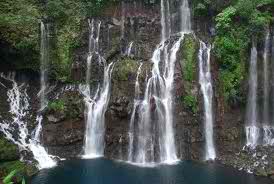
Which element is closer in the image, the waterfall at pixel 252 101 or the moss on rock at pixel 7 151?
the moss on rock at pixel 7 151

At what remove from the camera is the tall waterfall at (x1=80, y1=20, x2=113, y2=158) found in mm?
27219

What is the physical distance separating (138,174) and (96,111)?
17.7 feet

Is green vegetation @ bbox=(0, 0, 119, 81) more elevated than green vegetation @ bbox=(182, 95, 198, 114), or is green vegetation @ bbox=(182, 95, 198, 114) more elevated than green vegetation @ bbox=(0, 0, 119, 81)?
green vegetation @ bbox=(0, 0, 119, 81)

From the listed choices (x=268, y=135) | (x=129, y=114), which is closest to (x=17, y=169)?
(x=129, y=114)

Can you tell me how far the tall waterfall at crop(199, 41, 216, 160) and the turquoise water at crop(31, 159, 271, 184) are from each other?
1669 millimetres

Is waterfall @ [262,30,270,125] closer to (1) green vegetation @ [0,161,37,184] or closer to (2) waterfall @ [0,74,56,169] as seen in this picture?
(2) waterfall @ [0,74,56,169]

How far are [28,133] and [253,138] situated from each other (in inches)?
518

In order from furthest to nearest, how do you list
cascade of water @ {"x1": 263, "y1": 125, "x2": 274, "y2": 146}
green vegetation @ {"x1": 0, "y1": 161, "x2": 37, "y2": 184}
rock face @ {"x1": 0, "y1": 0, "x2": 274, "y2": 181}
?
cascade of water @ {"x1": 263, "y1": 125, "x2": 274, "y2": 146} → rock face @ {"x1": 0, "y1": 0, "x2": 274, "y2": 181} → green vegetation @ {"x1": 0, "y1": 161, "x2": 37, "y2": 184}

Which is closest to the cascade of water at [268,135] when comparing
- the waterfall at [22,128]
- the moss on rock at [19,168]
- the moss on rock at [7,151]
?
the waterfall at [22,128]

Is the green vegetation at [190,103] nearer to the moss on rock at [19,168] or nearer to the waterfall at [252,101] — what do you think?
the waterfall at [252,101]

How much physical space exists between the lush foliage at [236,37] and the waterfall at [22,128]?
11.1 metres

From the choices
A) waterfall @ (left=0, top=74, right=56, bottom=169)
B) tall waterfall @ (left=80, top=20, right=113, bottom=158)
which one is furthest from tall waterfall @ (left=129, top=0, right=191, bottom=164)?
waterfall @ (left=0, top=74, right=56, bottom=169)

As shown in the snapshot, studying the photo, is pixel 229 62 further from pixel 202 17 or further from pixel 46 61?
pixel 46 61

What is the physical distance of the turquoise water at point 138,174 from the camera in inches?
909
